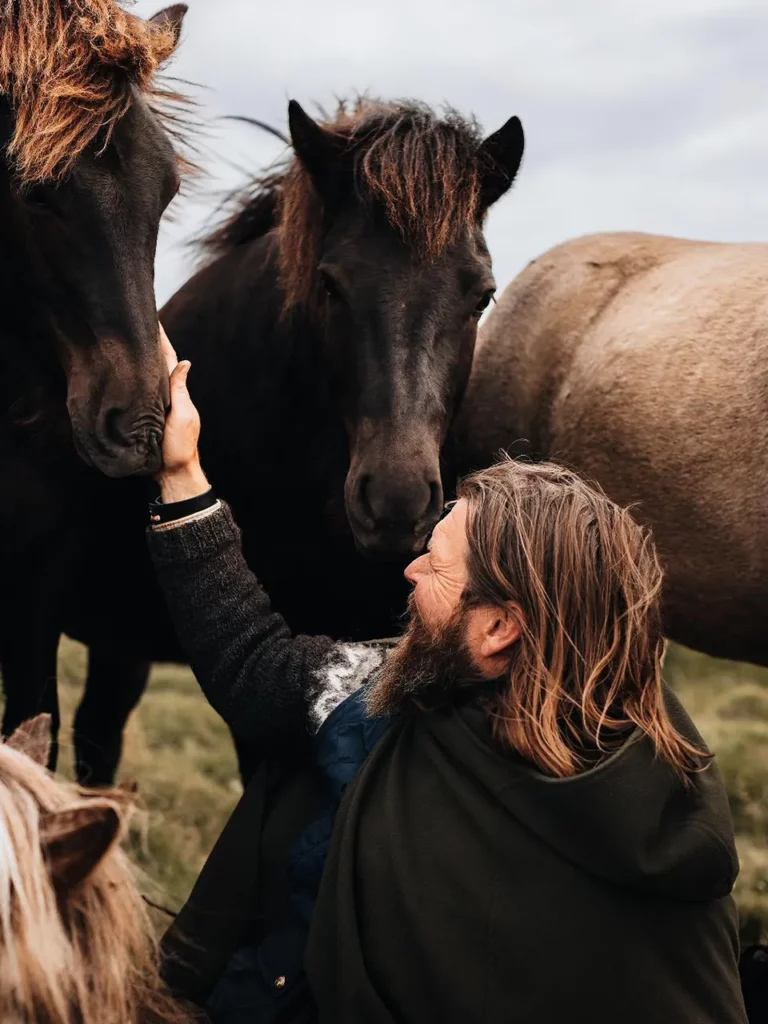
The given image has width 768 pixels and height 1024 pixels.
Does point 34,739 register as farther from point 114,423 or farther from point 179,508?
point 114,423

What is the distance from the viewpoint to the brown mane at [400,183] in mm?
3152

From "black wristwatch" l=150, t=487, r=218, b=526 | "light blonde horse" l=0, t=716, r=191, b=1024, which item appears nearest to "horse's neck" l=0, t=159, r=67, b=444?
"black wristwatch" l=150, t=487, r=218, b=526

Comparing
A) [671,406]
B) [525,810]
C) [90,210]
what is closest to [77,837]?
[525,810]

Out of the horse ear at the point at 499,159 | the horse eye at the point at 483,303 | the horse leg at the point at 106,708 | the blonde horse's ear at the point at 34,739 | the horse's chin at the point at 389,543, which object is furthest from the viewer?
the horse leg at the point at 106,708

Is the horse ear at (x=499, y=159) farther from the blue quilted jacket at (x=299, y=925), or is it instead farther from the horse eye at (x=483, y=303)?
the blue quilted jacket at (x=299, y=925)

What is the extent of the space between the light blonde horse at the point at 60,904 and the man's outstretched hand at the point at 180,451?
0.91 m

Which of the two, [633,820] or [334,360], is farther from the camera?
[334,360]

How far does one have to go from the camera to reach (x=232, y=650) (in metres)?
2.19

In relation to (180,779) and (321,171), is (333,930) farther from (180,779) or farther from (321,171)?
(180,779)

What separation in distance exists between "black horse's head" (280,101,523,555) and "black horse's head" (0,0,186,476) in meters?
0.63

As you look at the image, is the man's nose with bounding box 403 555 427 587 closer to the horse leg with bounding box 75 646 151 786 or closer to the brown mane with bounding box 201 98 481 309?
the brown mane with bounding box 201 98 481 309

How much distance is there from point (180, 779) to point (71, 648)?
3.22 metres

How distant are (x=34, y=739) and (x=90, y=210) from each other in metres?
1.29

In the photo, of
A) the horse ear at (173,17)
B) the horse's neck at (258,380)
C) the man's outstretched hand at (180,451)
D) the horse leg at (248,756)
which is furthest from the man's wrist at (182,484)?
the horse leg at (248,756)
